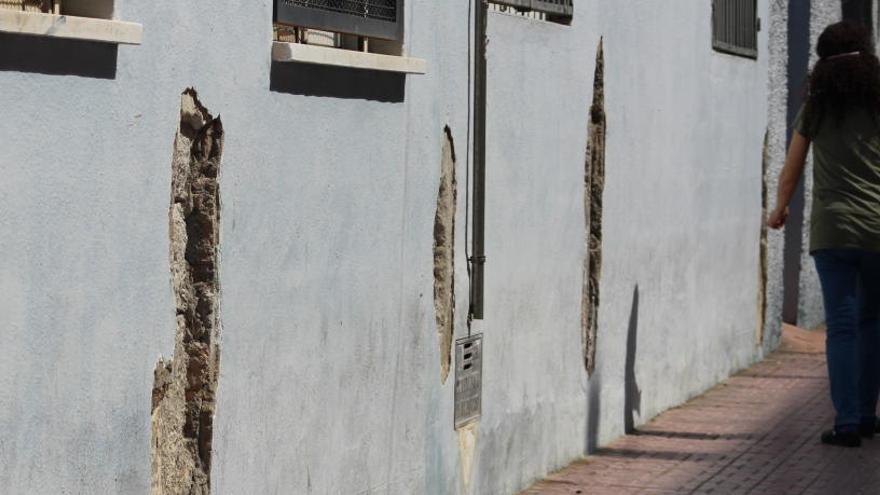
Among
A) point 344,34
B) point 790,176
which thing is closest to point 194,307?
point 344,34

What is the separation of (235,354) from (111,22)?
4.14ft

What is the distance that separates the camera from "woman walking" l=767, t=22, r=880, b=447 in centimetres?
924

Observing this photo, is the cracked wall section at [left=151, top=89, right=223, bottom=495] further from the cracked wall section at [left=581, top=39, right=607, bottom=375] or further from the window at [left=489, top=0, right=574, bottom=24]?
the cracked wall section at [left=581, top=39, right=607, bottom=375]

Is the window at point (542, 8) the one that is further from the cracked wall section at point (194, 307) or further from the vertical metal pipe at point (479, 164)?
the cracked wall section at point (194, 307)

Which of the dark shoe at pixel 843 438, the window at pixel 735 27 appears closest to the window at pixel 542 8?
the dark shoe at pixel 843 438

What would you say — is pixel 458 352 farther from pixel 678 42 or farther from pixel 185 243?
pixel 678 42

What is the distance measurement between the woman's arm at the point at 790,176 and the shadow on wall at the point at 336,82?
3.07m

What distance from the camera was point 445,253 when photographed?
736cm

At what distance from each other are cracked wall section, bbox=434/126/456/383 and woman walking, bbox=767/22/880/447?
244 cm

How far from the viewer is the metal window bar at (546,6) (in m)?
8.15

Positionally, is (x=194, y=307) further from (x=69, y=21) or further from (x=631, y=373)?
(x=631, y=373)

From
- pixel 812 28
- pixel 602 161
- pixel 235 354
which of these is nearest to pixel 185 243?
pixel 235 354

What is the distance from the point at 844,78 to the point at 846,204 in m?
0.62

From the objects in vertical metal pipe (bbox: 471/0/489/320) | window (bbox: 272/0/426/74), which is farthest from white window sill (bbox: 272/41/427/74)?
vertical metal pipe (bbox: 471/0/489/320)
